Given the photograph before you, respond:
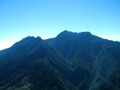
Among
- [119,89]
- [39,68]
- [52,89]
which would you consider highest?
[39,68]

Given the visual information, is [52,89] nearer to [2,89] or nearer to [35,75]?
[35,75]

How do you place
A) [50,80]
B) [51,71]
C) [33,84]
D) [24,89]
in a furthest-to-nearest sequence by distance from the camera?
[51,71]
[50,80]
[33,84]
[24,89]

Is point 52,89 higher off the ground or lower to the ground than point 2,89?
lower

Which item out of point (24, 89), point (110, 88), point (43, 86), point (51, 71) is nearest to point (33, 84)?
point (43, 86)

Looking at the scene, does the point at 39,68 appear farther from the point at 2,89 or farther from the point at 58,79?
the point at 2,89

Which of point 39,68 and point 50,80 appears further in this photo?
point 39,68

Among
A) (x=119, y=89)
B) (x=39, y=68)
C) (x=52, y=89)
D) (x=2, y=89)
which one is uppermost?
(x=39, y=68)

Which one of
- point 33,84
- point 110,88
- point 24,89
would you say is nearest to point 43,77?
point 33,84

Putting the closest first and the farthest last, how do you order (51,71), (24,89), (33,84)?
(24,89) → (33,84) → (51,71)

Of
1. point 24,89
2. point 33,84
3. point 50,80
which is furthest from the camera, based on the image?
point 50,80
